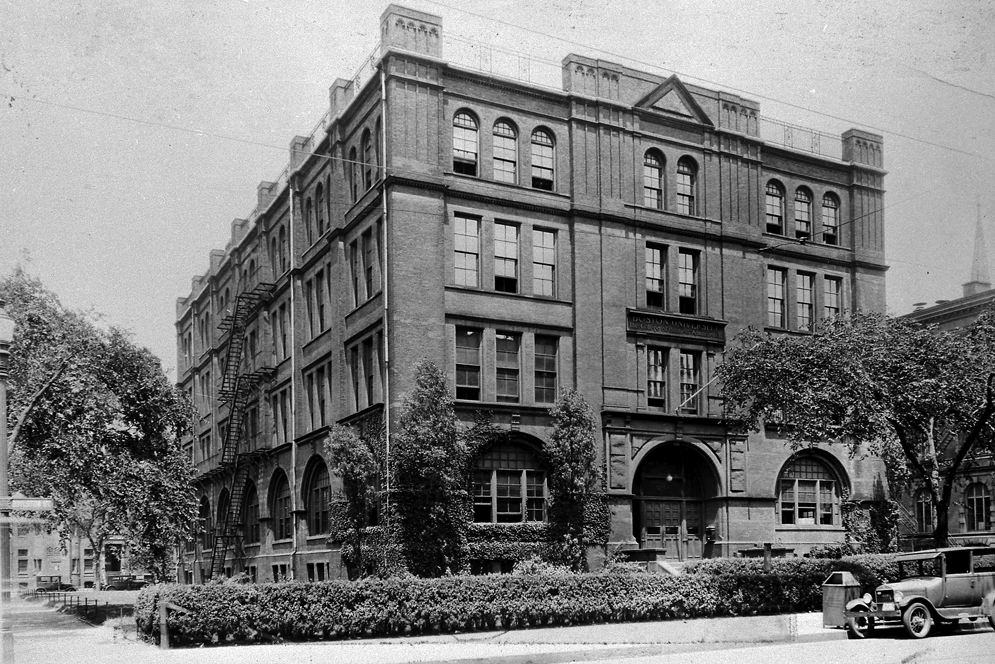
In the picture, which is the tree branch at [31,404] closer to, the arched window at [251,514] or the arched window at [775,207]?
the arched window at [251,514]

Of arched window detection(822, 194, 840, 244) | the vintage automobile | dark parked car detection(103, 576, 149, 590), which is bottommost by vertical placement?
dark parked car detection(103, 576, 149, 590)

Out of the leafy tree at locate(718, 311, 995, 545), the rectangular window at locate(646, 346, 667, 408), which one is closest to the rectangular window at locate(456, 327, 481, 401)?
the rectangular window at locate(646, 346, 667, 408)

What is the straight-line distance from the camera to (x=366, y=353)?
3027 cm

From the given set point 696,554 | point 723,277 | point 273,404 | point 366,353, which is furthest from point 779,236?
point 273,404

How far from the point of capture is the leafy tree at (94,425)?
2517 centimetres

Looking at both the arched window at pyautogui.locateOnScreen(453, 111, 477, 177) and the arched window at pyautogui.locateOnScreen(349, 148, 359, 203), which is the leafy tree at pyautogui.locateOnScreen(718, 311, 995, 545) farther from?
the arched window at pyautogui.locateOnScreen(349, 148, 359, 203)

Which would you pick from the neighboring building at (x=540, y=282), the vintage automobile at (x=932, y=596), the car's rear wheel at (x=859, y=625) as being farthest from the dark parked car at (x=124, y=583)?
the vintage automobile at (x=932, y=596)

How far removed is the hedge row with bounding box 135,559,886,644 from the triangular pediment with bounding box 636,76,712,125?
48.0ft

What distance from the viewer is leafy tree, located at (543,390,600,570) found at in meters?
28.8

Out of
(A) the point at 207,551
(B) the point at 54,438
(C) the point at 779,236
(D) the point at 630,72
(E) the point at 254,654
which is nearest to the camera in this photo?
(E) the point at 254,654

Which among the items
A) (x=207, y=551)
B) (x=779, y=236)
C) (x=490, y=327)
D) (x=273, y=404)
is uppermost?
(x=779, y=236)

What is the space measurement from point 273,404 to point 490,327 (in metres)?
10.3

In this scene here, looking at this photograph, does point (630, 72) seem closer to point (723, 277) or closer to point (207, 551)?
point (723, 277)

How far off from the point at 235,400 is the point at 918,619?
2395 centimetres
